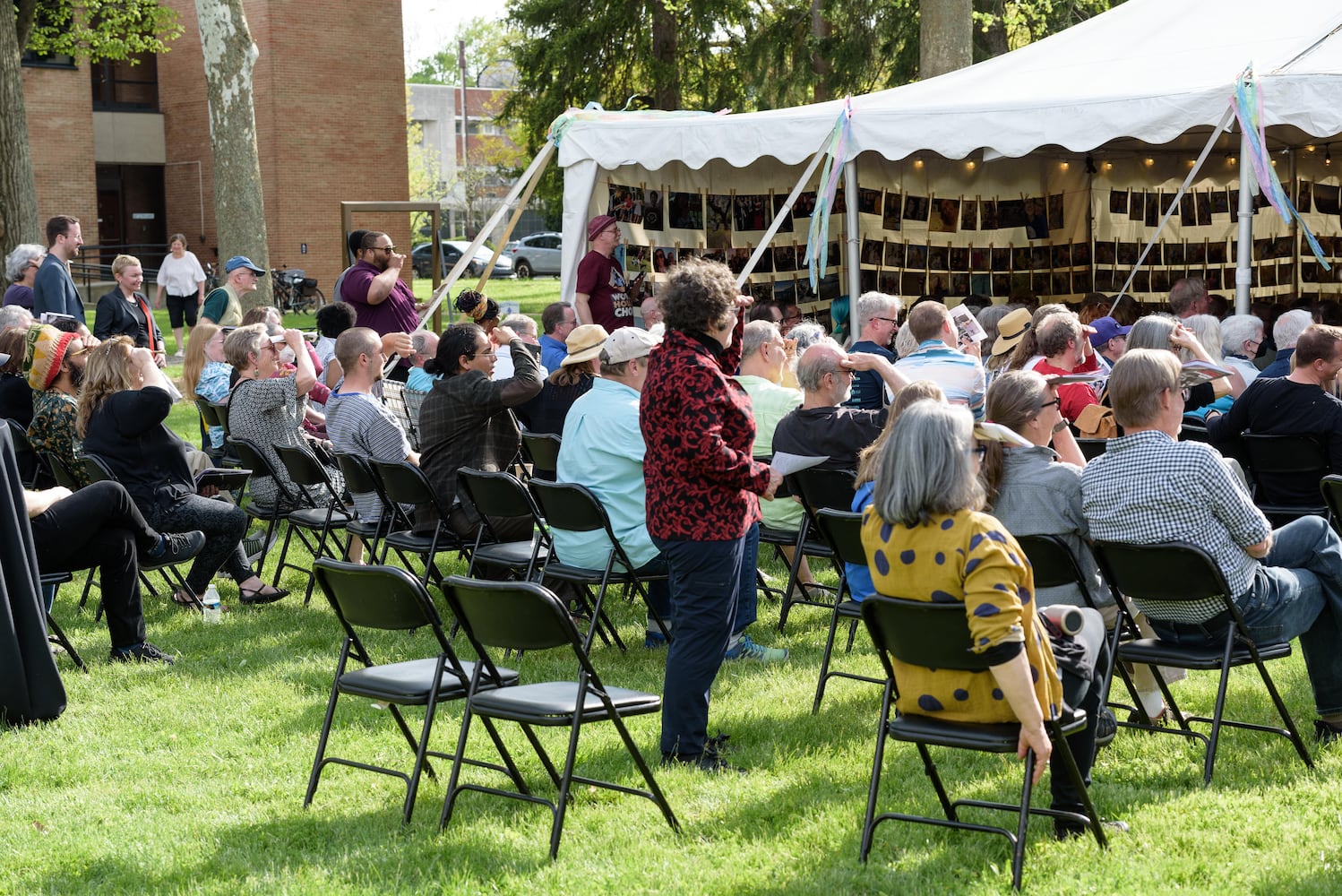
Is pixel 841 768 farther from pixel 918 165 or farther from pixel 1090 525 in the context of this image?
pixel 918 165

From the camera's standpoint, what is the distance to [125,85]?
32.5 metres

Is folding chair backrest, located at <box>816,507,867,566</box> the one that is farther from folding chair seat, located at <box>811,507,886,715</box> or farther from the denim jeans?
the denim jeans

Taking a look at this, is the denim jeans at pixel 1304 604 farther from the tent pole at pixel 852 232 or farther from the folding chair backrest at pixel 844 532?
the tent pole at pixel 852 232

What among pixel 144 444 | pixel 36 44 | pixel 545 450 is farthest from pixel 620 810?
pixel 36 44

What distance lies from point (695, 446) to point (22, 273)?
8545 mm

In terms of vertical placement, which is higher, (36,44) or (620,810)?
(36,44)

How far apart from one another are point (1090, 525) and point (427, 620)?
214 cm

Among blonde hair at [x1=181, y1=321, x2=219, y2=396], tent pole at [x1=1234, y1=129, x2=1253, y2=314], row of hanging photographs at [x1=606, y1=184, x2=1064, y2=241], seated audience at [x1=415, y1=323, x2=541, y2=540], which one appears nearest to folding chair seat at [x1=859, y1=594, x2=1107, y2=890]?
seated audience at [x1=415, y1=323, x2=541, y2=540]

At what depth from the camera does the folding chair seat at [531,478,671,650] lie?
575 cm

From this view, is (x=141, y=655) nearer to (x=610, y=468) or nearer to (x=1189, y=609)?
(x=610, y=468)

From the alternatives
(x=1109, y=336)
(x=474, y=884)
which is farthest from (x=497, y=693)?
(x=1109, y=336)

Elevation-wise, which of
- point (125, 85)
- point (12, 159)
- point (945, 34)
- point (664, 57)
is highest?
point (125, 85)

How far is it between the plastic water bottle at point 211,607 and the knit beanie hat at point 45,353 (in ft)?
4.27

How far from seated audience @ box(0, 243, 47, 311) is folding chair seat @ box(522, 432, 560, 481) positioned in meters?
5.67
